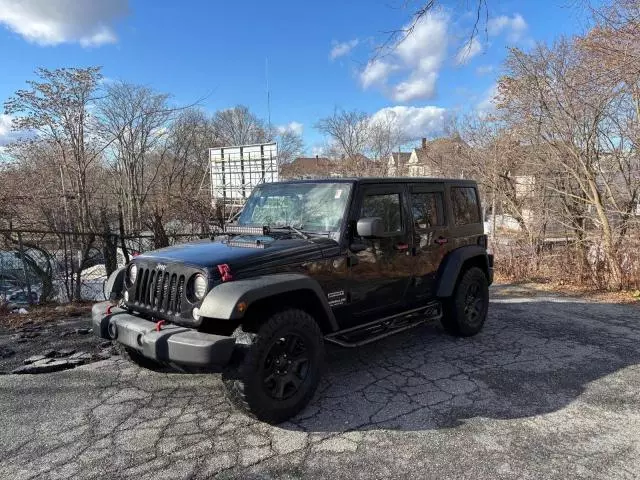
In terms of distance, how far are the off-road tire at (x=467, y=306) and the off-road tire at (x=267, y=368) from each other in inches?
89.5

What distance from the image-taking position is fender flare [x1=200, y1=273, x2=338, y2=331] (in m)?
2.94

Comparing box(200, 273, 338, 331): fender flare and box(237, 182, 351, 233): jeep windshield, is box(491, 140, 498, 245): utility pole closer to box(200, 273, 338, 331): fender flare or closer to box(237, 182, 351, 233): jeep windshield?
box(237, 182, 351, 233): jeep windshield

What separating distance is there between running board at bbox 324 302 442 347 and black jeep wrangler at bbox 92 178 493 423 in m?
0.01

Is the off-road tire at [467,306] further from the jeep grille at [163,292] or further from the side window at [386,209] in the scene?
the jeep grille at [163,292]

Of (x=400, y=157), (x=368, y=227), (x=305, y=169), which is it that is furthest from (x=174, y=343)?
(x=305, y=169)

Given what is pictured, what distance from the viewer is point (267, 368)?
10.7 ft

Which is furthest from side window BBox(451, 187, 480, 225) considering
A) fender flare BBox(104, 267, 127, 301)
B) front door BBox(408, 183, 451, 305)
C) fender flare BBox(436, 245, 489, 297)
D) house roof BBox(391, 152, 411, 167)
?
house roof BBox(391, 152, 411, 167)

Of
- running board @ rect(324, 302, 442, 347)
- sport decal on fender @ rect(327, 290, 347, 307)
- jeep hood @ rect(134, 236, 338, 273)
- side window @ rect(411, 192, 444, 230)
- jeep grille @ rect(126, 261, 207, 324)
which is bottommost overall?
running board @ rect(324, 302, 442, 347)

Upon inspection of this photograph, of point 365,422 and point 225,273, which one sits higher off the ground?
point 225,273

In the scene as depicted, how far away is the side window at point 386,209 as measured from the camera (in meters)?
4.26

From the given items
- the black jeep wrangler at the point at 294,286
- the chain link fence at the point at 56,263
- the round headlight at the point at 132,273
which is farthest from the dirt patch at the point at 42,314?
the round headlight at the point at 132,273

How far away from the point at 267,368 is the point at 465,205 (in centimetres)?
350

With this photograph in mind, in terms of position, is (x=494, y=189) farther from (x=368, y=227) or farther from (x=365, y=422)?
(x=365, y=422)

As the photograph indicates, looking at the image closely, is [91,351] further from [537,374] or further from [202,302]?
[537,374]
